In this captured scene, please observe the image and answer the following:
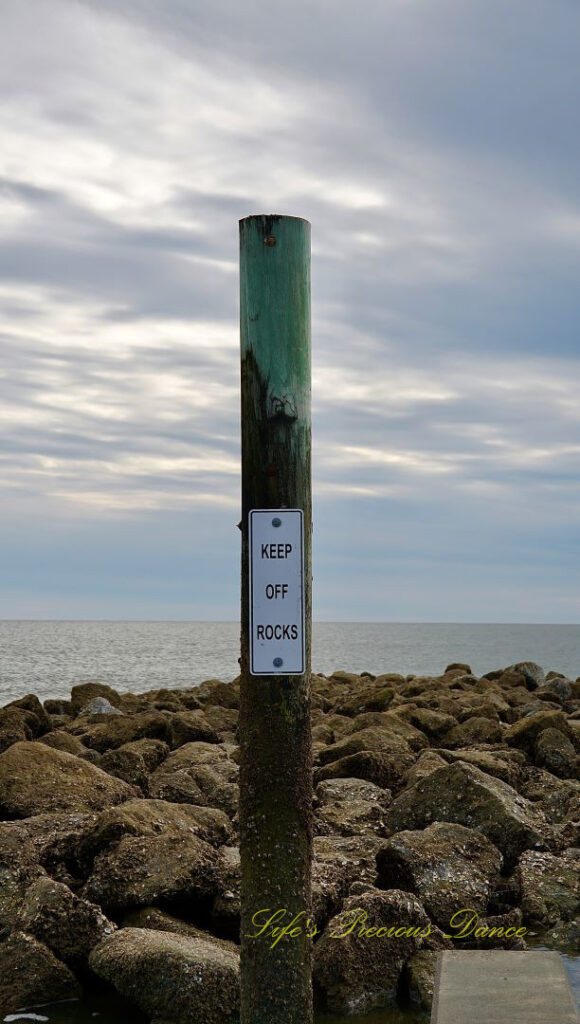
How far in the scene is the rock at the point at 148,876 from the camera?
699 cm

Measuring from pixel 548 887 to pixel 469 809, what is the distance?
84cm

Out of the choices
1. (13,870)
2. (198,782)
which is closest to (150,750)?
(198,782)

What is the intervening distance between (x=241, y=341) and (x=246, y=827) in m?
2.08

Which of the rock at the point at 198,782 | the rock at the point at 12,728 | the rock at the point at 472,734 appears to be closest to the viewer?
the rock at the point at 198,782

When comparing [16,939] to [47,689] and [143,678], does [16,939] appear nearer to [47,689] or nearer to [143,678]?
[47,689]

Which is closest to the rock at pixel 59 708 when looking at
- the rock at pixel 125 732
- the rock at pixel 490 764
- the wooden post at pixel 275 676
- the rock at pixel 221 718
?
the rock at pixel 221 718

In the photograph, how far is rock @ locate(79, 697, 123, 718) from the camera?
1841 centimetres

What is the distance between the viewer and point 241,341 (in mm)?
Answer: 4758

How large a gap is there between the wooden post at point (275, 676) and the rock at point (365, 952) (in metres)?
1.94

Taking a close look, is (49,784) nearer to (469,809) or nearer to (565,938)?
(469,809)

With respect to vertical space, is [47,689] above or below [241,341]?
below

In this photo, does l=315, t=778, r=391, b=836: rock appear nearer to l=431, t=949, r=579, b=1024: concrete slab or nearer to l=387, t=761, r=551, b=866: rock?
l=387, t=761, r=551, b=866: rock

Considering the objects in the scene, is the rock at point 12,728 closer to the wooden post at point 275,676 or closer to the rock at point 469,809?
the rock at point 469,809

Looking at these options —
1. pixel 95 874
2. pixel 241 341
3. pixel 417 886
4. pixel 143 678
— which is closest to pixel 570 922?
pixel 417 886
